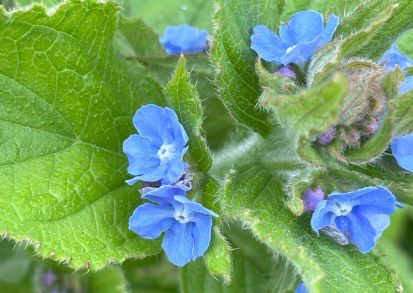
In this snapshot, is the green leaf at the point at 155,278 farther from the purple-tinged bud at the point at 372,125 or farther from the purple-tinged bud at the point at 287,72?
the purple-tinged bud at the point at 372,125

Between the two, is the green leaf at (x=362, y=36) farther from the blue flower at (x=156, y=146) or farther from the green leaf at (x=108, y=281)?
the green leaf at (x=108, y=281)

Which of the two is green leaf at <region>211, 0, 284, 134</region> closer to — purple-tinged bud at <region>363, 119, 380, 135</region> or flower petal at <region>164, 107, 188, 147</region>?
flower petal at <region>164, 107, 188, 147</region>

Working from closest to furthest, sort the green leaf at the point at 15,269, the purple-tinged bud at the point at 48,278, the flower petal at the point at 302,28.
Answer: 1. the flower petal at the point at 302,28
2. the purple-tinged bud at the point at 48,278
3. the green leaf at the point at 15,269

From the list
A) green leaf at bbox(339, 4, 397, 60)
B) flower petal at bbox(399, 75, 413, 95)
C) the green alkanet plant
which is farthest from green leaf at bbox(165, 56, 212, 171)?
flower petal at bbox(399, 75, 413, 95)

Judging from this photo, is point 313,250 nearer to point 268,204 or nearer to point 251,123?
point 268,204

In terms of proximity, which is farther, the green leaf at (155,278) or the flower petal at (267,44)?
the green leaf at (155,278)

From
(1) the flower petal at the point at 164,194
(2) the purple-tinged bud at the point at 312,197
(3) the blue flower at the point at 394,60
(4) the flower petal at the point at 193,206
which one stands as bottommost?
(2) the purple-tinged bud at the point at 312,197

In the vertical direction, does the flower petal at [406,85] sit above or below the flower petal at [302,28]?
below

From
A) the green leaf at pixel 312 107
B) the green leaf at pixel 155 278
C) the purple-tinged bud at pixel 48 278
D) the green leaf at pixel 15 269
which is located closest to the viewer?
the green leaf at pixel 312 107

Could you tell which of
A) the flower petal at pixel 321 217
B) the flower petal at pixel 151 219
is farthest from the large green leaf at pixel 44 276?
the flower petal at pixel 321 217
